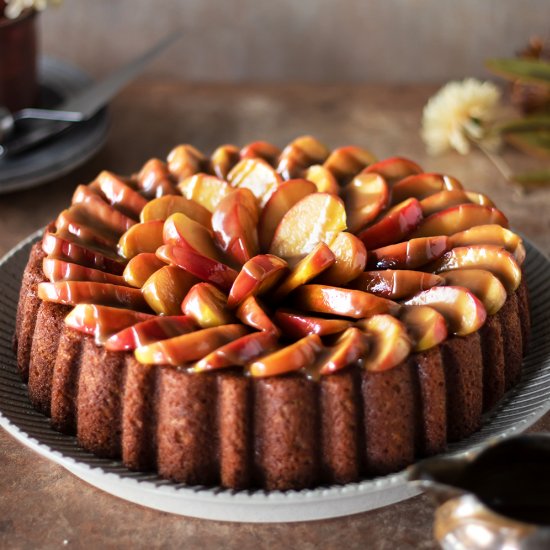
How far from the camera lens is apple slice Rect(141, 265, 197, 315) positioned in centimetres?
138

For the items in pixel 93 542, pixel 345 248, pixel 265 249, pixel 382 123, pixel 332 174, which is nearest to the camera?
pixel 93 542

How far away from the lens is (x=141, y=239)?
1.51 metres

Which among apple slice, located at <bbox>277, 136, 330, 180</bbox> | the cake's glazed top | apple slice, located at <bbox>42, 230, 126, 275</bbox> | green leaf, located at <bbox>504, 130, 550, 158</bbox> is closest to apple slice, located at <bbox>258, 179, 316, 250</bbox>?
the cake's glazed top

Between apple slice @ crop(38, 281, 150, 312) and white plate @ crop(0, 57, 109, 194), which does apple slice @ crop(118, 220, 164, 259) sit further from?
white plate @ crop(0, 57, 109, 194)

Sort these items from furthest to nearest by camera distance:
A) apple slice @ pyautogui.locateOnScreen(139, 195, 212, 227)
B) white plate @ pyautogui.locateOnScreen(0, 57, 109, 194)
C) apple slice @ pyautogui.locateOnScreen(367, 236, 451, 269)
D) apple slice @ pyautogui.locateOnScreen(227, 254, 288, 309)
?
white plate @ pyautogui.locateOnScreen(0, 57, 109, 194), apple slice @ pyautogui.locateOnScreen(139, 195, 212, 227), apple slice @ pyautogui.locateOnScreen(367, 236, 451, 269), apple slice @ pyautogui.locateOnScreen(227, 254, 288, 309)

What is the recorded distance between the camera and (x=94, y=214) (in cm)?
159

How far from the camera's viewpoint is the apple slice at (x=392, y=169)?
168cm

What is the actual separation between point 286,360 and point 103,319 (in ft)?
0.87

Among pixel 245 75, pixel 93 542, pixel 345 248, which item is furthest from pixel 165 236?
pixel 245 75

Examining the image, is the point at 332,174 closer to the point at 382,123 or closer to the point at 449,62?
the point at 382,123

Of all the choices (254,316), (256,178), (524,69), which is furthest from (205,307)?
(524,69)

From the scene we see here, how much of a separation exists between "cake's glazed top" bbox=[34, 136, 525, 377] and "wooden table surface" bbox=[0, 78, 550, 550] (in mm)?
223

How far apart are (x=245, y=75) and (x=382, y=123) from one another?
526mm

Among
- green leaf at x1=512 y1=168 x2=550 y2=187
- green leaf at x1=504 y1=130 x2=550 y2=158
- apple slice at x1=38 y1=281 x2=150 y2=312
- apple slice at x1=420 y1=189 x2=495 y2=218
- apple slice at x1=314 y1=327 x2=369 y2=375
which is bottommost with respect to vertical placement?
green leaf at x1=512 y1=168 x2=550 y2=187
